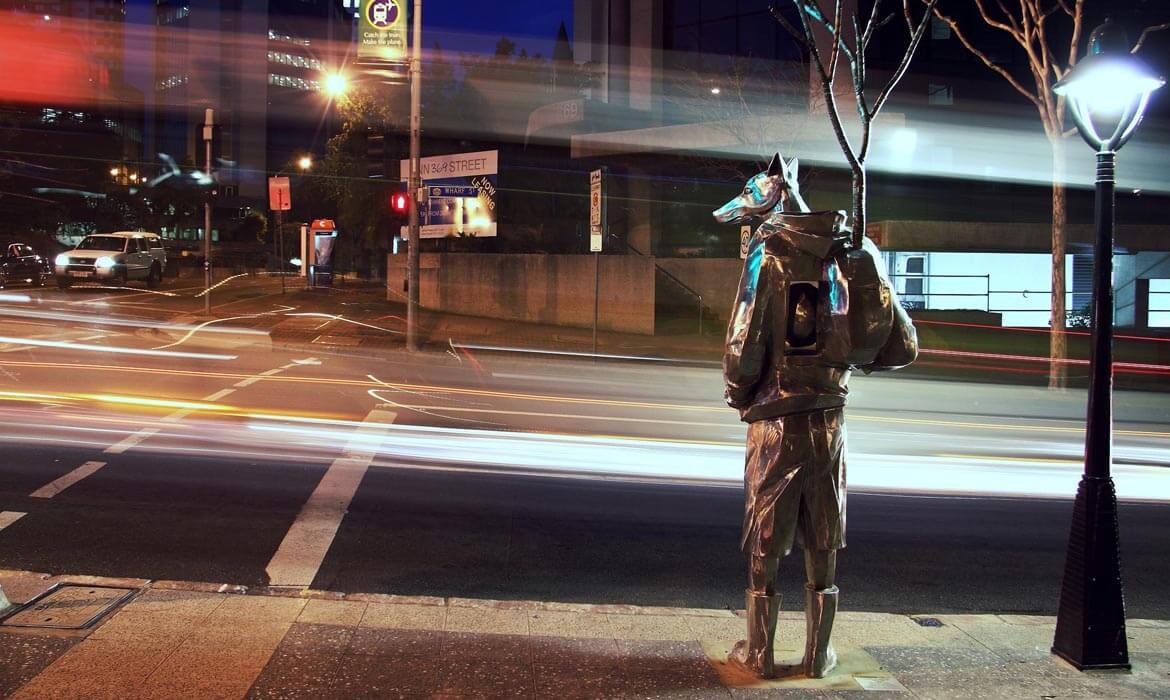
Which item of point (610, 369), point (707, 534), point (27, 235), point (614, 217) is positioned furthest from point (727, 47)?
point (27, 235)

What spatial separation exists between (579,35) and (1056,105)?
74.9ft

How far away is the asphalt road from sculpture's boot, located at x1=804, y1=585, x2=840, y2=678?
1.61 metres

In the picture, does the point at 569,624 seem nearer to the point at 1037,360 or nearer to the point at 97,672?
the point at 97,672

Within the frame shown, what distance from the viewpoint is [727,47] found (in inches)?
1289

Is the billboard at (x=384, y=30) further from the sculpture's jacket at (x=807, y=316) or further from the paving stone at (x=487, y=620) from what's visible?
the sculpture's jacket at (x=807, y=316)

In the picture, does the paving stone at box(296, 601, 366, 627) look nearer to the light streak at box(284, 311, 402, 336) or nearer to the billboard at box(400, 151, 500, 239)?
the light streak at box(284, 311, 402, 336)

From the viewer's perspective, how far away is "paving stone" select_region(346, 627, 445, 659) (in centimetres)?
446

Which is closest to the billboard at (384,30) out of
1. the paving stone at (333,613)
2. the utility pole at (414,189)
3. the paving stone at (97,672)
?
the utility pole at (414,189)

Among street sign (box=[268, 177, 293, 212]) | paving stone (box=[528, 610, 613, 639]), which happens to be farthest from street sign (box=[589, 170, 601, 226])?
street sign (box=[268, 177, 293, 212])

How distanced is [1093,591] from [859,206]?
2258 mm

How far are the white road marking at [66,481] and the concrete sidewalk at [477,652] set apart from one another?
249cm

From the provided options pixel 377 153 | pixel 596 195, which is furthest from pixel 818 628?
pixel 377 153

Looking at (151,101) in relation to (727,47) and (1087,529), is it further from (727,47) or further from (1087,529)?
(1087,529)

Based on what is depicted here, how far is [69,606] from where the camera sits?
4961mm
